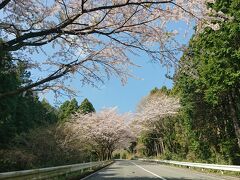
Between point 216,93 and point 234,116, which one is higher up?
point 216,93

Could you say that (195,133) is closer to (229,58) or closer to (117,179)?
(229,58)

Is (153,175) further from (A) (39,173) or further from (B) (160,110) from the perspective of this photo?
(B) (160,110)

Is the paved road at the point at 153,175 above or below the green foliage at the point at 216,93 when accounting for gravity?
below

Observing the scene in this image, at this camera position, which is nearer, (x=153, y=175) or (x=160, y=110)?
(x=153, y=175)

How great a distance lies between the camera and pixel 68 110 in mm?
89688

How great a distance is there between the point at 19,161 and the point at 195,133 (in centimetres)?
2712

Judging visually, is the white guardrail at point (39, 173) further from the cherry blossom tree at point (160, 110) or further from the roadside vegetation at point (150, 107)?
the cherry blossom tree at point (160, 110)

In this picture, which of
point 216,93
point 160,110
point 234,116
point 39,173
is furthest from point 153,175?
point 160,110

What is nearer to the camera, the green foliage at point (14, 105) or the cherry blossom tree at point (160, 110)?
the green foliage at point (14, 105)

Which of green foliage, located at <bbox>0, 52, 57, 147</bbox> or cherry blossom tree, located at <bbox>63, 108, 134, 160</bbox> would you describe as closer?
green foliage, located at <bbox>0, 52, 57, 147</bbox>

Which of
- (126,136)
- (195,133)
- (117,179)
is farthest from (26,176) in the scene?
(126,136)

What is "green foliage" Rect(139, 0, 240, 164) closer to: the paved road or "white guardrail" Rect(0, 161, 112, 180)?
the paved road

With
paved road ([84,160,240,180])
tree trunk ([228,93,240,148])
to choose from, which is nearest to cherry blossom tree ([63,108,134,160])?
tree trunk ([228,93,240,148])

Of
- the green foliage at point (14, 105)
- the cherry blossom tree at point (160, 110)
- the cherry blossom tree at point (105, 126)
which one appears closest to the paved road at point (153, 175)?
the green foliage at point (14, 105)
